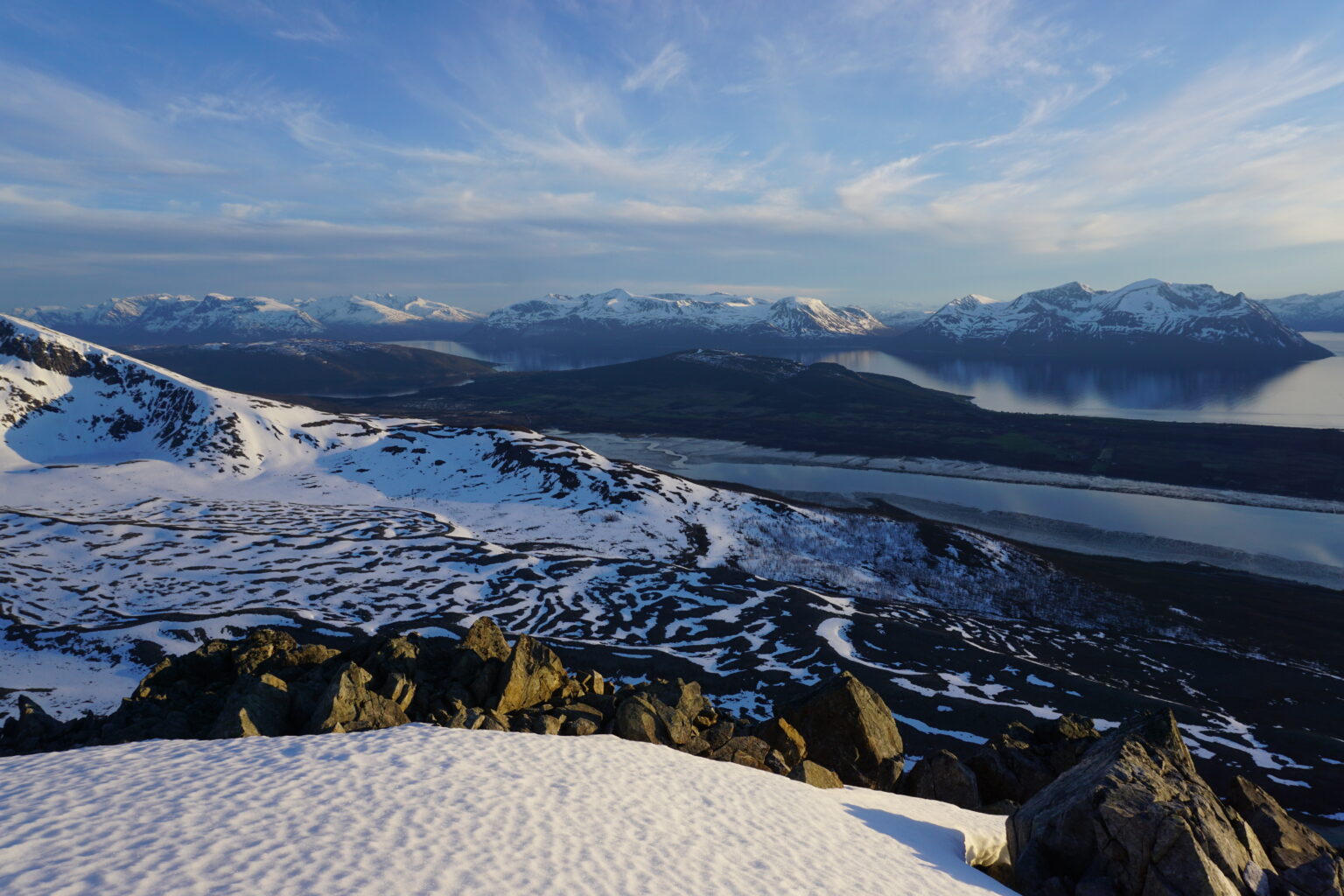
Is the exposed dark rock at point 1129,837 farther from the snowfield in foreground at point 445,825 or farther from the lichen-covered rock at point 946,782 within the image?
the lichen-covered rock at point 946,782

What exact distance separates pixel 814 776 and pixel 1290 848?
11.4 metres

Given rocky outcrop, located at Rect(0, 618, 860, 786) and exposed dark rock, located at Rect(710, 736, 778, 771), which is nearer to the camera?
rocky outcrop, located at Rect(0, 618, 860, 786)

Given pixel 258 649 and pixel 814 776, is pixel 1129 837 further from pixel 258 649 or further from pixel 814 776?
pixel 258 649

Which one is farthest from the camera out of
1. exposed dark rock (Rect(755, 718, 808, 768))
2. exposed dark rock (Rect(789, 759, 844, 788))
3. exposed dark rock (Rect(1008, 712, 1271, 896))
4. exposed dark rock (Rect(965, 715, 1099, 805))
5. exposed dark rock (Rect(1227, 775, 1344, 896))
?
exposed dark rock (Rect(755, 718, 808, 768))

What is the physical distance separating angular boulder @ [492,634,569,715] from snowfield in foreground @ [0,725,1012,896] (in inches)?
163

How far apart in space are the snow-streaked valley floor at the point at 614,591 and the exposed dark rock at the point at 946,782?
13.8m

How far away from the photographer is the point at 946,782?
67.0 ft

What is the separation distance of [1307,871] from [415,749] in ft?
65.5

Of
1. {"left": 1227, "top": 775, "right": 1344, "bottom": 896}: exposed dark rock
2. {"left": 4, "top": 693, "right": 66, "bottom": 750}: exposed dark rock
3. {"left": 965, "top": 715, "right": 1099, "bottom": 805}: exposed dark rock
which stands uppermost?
{"left": 1227, "top": 775, "right": 1344, "bottom": 896}: exposed dark rock

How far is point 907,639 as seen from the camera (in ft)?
154

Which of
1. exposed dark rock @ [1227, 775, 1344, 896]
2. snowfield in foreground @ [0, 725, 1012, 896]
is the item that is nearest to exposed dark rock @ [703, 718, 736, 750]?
snowfield in foreground @ [0, 725, 1012, 896]

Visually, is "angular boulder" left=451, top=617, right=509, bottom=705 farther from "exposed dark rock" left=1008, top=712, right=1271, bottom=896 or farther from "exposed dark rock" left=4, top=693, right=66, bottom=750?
"exposed dark rock" left=1008, top=712, right=1271, bottom=896

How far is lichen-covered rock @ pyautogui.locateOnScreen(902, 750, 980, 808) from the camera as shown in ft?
65.8

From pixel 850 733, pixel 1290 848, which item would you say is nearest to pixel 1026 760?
pixel 850 733
